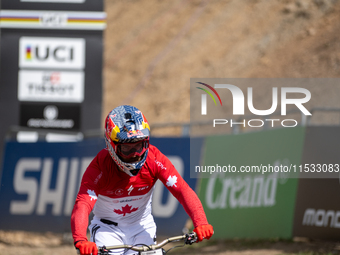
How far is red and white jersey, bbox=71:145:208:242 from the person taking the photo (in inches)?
181

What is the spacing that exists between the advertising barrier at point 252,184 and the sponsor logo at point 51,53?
389 centimetres

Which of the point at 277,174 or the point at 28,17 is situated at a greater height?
the point at 28,17

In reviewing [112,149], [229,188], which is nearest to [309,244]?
[229,188]

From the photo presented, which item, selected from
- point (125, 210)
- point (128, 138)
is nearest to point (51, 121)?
point (125, 210)

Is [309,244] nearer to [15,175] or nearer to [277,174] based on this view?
[277,174]

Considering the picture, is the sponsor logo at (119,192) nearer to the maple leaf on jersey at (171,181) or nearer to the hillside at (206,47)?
the maple leaf on jersey at (171,181)

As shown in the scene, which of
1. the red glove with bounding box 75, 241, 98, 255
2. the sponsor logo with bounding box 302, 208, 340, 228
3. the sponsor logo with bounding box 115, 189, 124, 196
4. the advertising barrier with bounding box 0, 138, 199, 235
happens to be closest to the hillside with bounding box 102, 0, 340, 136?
the sponsor logo with bounding box 302, 208, 340, 228

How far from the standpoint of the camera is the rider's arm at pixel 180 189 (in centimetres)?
453

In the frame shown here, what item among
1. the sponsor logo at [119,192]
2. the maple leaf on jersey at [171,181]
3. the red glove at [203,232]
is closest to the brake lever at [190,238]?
the red glove at [203,232]

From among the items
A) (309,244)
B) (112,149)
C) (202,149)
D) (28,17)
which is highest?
(28,17)

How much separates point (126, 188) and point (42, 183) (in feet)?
19.4

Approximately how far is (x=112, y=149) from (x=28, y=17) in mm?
7960

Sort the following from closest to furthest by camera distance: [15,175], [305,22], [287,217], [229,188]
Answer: [287,217]
[229,188]
[15,175]
[305,22]

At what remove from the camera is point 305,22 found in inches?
1027
